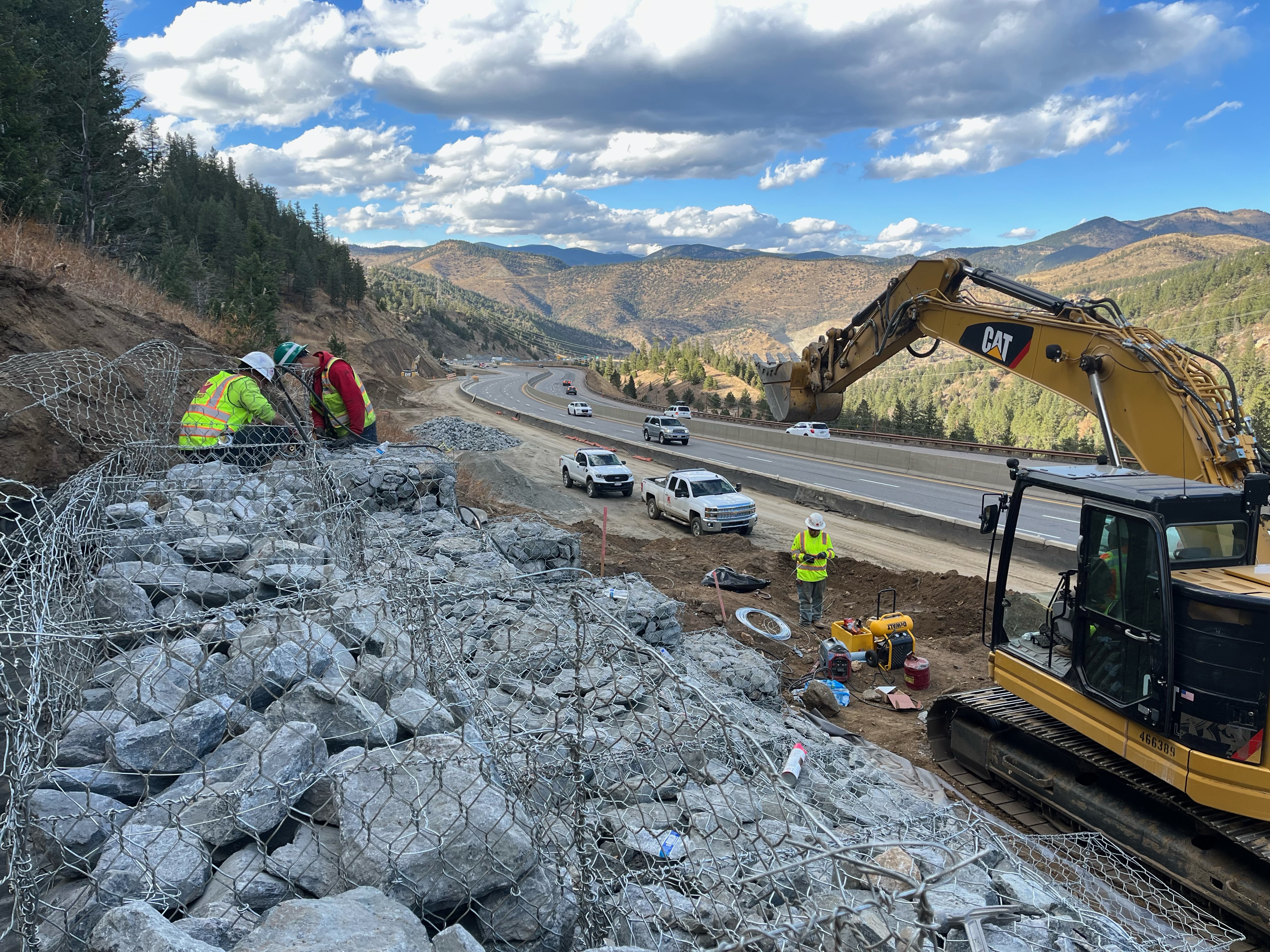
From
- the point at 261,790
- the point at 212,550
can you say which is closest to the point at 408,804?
the point at 261,790

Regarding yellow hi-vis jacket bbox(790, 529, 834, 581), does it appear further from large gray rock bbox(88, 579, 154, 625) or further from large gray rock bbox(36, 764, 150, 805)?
large gray rock bbox(36, 764, 150, 805)

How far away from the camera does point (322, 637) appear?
3668mm

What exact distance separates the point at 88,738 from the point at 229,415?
5327mm

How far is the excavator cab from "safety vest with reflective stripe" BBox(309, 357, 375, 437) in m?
7.93

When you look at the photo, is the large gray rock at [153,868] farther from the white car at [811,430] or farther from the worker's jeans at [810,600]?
the white car at [811,430]

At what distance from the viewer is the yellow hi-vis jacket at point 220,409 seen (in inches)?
304

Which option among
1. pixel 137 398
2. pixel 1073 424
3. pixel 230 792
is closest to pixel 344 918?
pixel 230 792

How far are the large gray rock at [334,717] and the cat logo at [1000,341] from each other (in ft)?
24.3

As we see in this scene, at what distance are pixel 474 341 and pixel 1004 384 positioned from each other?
111 m

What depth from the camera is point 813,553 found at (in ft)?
37.8

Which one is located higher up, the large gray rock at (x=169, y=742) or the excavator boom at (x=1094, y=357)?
the excavator boom at (x=1094, y=357)

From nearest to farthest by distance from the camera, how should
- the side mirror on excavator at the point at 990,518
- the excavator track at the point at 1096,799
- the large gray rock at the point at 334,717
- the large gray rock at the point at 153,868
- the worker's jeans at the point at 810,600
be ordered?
the large gray rock at the point at 153,868 < the large gray rock at the point at 334,717 < the excavator track at the point at 1096,799 < the side mirror on excavator at the point at 990,518 < the worker's jeans at the point at 810,600

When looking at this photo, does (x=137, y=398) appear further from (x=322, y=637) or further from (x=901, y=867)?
(x=901, y=867)

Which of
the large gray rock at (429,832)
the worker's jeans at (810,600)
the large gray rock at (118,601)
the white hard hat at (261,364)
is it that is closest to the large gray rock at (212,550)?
the large gray rock at (118,601)
